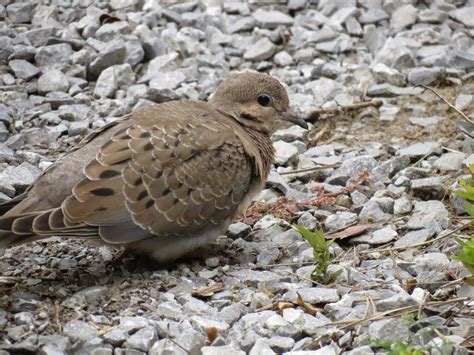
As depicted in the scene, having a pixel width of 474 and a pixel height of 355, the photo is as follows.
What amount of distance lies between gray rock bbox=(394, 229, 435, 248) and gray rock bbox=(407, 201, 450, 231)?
6 centimetres

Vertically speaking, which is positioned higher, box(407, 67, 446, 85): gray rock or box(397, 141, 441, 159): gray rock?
box(397, 141, 441, 159): gray rock

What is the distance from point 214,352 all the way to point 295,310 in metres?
0.54

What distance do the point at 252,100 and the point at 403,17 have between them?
3.05 metres

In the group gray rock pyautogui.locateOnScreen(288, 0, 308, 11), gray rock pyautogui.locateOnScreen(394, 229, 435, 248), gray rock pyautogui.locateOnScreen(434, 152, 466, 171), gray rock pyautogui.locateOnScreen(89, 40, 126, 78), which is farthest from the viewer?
gray rock pyautogui.locateOnScreen(288, 0, 308, 11)

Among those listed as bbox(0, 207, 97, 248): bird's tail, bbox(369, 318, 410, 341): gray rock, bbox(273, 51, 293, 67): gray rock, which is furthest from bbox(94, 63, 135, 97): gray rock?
bbox(369, 318, 410, 341): gray rock

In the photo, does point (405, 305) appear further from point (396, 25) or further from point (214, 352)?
point (396, 25)

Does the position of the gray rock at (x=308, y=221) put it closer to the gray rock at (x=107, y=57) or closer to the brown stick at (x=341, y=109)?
the brown stick at (x=341, y=109)

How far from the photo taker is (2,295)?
4.73 metres

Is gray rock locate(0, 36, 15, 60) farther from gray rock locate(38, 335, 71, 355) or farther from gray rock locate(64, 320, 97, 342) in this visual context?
gray rock locate(38, 335, 71, 355)

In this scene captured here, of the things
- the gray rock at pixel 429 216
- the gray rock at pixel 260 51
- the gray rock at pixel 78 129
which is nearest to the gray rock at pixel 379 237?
the gray rock at pixel 429 216

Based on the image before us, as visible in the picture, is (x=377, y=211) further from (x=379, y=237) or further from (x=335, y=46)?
(x=335, y=46)

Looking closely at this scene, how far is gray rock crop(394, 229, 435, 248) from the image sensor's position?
538 centimetres

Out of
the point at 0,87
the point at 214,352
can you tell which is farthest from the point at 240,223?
the point at 0,87

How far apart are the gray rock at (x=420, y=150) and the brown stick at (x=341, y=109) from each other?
0.78 meters
